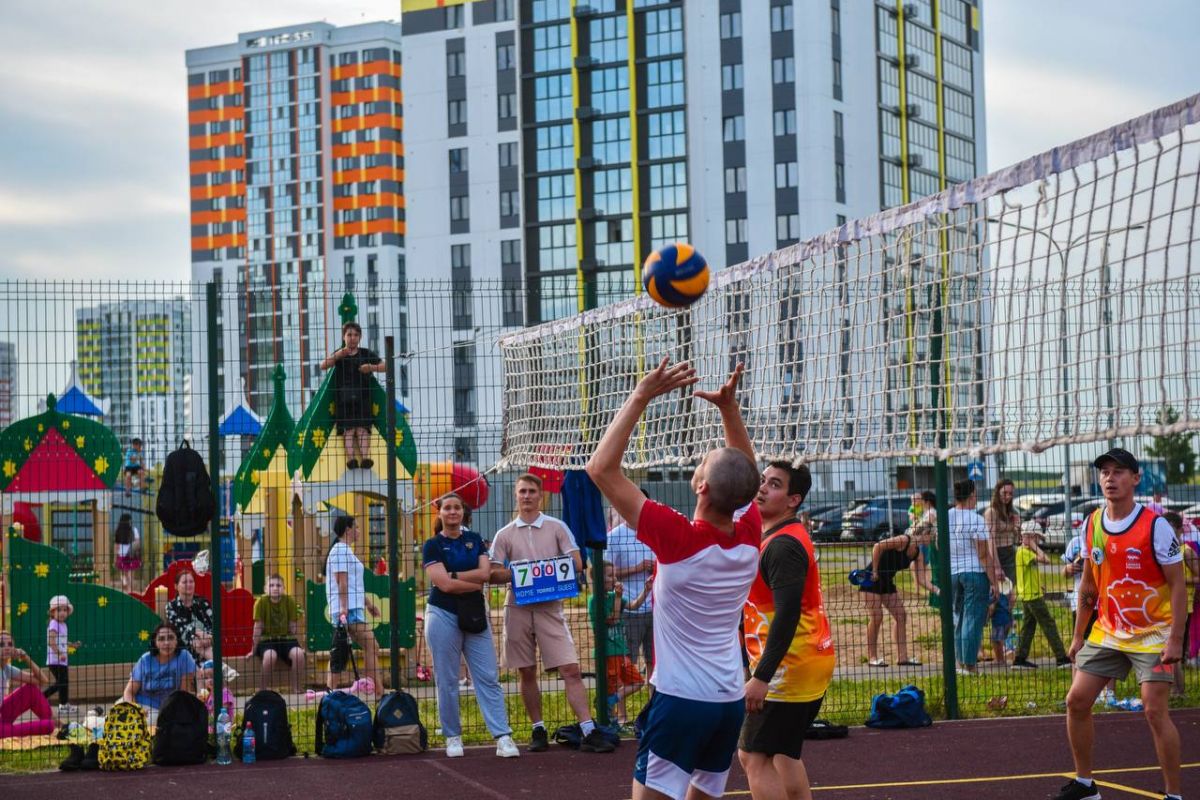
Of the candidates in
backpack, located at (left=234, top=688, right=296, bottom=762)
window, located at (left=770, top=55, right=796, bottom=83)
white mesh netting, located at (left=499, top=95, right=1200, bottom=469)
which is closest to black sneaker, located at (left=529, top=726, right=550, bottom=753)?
backpack, located at (left=234, top=688, right=296, bottom=762)

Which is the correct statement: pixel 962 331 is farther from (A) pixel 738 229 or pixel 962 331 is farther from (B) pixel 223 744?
(A) pixel 738 229

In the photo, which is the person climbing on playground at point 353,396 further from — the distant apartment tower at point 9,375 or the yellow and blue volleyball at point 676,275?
the yellow and blue volleyball at point 676,275

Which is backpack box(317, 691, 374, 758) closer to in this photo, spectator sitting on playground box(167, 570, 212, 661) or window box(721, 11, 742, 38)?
spectator sitting on playground box(167, 570, 212, 661)

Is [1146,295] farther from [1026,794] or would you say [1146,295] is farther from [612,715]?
[612,715]

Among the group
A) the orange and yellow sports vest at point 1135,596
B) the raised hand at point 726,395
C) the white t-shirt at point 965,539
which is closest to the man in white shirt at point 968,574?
the white t-shirt at point 965,539

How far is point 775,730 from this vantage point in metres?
6.82

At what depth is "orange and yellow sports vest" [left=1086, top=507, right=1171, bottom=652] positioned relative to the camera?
8062 mm

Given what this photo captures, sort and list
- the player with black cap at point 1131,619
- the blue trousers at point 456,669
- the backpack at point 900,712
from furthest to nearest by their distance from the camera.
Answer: the backpack at point 900,712, the blue trousers at point 456,669, the player with black cap at point 1131,619

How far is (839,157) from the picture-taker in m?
77.1

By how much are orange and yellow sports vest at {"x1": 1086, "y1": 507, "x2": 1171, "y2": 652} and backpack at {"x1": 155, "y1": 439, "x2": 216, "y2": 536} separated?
6.88 metres

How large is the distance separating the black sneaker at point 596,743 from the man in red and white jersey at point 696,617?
5.06 m

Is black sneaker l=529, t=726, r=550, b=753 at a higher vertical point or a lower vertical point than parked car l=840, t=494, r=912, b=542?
lower

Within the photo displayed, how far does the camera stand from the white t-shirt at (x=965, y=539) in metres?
14.5

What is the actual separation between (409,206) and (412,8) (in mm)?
13163
